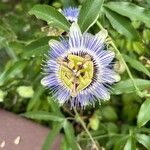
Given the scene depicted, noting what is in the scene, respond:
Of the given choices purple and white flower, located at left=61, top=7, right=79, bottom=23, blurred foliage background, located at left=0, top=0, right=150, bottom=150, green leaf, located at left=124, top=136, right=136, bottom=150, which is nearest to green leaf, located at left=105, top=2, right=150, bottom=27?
blurred foliage background, located at left=0, top=0, right=150, bottom=150

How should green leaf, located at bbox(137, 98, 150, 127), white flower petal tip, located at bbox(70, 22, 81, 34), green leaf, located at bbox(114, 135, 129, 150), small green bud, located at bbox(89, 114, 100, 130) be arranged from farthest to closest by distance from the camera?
1. small green bud, located at bbox(89, 114, 100, 130)
2. green leaf, located at bbox(114, 135, 129, 150)
3. green leaf, located at bbox(137, 98, 150, 127)
4. white flower petal tip, located at bbox(70, 22, 81, 34)

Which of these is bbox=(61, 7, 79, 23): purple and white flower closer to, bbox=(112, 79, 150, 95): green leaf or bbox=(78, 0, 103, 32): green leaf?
bbox=(78, 0, 103, 32): green leaf

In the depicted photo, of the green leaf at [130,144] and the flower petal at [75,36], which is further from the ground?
the flower petal at [75,36]

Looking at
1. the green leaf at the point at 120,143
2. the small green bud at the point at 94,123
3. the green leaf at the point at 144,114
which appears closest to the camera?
the green leaf at the point at 144,114

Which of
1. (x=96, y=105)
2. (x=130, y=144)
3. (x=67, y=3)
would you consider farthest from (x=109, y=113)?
(x=67, y=3)

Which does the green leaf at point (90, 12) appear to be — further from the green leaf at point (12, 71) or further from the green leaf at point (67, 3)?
the green leaf at point (12, 71)

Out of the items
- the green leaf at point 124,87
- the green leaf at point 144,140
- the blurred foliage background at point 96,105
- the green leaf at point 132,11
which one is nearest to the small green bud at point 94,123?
the blurred foliage background at point 96,105

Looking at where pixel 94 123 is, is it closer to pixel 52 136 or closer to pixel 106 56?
pixel 52 136
